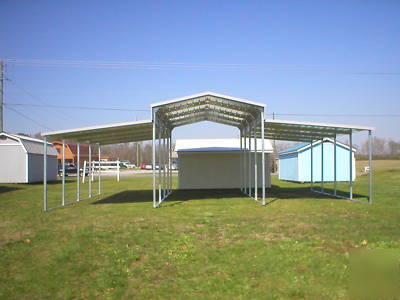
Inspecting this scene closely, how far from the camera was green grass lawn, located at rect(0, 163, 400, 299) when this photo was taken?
195 inches

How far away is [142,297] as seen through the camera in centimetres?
470

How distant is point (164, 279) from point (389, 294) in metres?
2.72

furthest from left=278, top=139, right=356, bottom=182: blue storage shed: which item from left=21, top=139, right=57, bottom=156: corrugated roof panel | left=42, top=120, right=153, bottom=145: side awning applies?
left=21, top=139, right=57, bottom=156: corrugated roof panel

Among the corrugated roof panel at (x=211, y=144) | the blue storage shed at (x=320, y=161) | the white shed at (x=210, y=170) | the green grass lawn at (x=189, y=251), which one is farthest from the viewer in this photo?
the blue storage shed at (x=320, y=161)

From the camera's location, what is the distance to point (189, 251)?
661cm

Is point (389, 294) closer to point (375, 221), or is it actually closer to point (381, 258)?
point (381, 258)

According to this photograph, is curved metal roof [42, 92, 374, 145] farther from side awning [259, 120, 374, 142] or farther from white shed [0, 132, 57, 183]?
white shed [0, 132, 57, 183]

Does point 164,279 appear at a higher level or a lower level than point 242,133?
lower

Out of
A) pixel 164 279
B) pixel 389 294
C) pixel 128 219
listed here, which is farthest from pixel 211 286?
pixel 128 219

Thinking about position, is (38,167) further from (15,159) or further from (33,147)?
(15,159)

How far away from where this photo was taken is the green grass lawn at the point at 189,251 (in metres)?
4.95

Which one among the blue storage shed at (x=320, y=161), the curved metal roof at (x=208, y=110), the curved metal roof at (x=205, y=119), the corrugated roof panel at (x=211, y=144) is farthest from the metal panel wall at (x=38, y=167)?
the blue storage shed at (x=320, y=161)

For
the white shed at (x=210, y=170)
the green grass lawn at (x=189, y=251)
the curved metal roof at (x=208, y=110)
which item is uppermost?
the curved metal roof at (x=208, y=110)

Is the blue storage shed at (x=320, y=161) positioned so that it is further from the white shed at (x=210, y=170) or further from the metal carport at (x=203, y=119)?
the metal carport at (x=203, y=119)
